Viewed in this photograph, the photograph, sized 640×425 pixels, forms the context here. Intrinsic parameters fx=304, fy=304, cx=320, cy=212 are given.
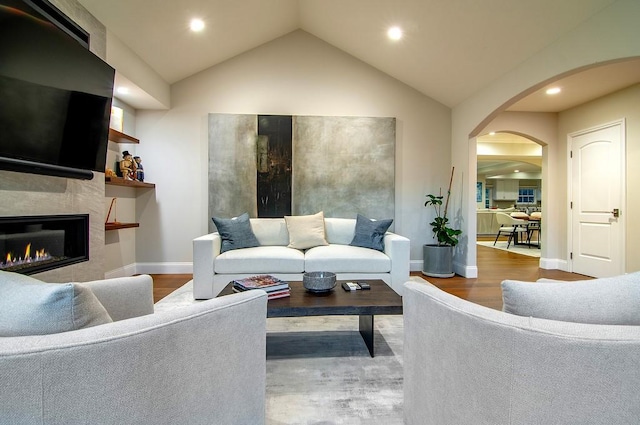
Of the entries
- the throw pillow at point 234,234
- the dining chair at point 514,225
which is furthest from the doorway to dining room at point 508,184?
the throw pillow at point 234,234

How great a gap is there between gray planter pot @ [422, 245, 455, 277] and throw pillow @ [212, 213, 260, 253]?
8.05 feet

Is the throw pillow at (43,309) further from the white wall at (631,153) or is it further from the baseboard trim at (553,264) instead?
the baseboard trim at (553,264)

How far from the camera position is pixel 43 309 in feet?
2.31

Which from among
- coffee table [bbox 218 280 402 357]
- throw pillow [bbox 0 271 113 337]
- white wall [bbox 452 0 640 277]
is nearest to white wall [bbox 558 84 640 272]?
white wall [bbox 452 0 640 277]

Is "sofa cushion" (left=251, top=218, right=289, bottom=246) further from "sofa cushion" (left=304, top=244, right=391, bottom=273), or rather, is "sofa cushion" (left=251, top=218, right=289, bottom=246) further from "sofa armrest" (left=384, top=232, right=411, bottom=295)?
"sofa armrest" (left=384, top=232, right=411, bottom=295)

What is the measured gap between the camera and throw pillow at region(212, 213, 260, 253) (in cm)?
348

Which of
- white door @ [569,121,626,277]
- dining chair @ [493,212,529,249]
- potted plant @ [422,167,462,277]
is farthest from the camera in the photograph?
dining chair @ [493,212,529,249]

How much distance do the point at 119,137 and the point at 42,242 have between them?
5.58 feet

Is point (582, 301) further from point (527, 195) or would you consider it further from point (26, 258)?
point (527, 195)

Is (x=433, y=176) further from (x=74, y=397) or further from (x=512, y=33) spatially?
(x=74, y=397)

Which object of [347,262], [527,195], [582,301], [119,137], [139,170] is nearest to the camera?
[582,301]

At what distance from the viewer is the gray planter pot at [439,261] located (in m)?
4.25

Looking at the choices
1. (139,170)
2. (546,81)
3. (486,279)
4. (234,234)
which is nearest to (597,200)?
(486,279)

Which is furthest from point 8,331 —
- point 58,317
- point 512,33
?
point 512,33
